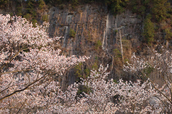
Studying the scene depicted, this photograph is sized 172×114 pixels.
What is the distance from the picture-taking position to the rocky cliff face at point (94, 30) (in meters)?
17.6

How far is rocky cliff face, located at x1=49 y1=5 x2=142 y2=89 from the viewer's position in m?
17.6

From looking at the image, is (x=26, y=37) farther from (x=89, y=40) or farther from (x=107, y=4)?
(x=107, y=4)

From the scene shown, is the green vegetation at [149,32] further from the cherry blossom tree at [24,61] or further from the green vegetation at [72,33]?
the cherry blossom tree at [24,61]

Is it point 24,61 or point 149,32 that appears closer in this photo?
point 24,61

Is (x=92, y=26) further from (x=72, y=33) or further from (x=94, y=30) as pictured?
(x=72, y=33)

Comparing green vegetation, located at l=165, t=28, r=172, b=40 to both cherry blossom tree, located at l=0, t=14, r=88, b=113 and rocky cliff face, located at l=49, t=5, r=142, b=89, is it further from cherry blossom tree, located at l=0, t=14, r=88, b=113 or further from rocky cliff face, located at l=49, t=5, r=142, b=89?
cherry blossom tree, located at l=0, t=14, r=88, b=113

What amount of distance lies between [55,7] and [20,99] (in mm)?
16053

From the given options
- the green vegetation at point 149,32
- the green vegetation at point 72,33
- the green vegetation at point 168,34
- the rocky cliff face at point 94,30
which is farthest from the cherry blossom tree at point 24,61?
the green vegetation at point 168,34

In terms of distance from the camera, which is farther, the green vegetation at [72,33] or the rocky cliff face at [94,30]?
the green vegetation at [72,33]

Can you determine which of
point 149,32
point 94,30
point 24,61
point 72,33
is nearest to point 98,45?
point 94,30

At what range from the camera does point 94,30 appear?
18656 mm

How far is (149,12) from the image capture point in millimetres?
18734

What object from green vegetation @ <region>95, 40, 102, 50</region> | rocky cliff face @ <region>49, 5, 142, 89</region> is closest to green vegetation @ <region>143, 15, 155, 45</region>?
rocky cliff face @ <region>49, 5, 142, 89</region>

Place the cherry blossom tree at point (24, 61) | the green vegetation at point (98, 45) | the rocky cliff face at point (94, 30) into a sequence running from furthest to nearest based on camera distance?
the rocky cliff face at point (94, 30) → the green vegetation at point (98, 45) → the cherry blossom tree at point (24, 61)
